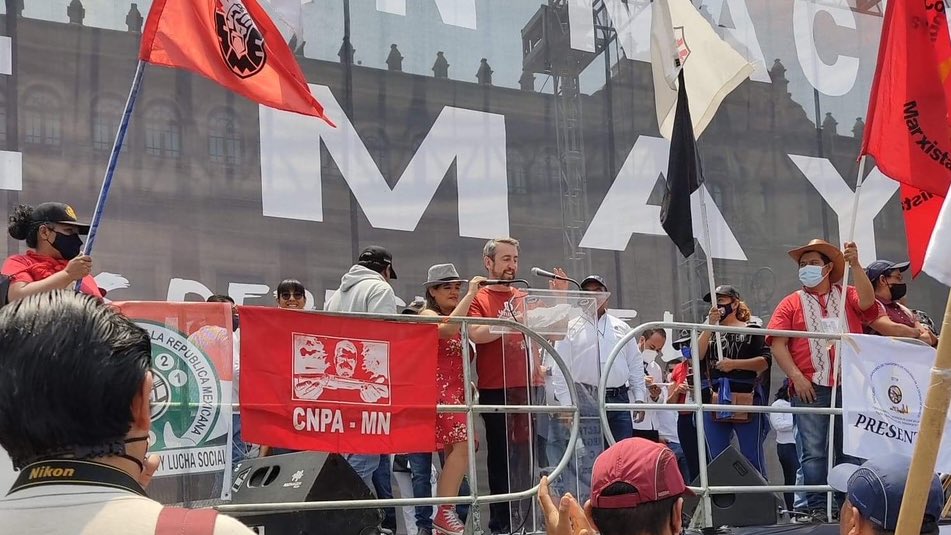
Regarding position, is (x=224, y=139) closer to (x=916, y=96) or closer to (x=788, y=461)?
(x=788, y=461)

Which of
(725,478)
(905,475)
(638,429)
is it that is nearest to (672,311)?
(638,429)

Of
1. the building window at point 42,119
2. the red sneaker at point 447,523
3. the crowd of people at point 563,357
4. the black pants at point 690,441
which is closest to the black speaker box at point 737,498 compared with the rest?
the crowd of people at point 563,357

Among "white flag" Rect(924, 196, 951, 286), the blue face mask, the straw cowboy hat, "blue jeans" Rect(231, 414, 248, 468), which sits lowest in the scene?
"blue jeans" Rect(231, 414, 248, 468)

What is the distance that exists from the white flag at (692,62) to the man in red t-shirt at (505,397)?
2.42m

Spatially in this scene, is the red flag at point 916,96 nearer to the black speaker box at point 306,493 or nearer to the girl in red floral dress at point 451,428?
the girl in red floral dress at point 451,428

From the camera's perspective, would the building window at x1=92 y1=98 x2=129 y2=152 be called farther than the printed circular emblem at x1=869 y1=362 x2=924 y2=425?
Yes

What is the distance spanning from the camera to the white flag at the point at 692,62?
7.39 metres

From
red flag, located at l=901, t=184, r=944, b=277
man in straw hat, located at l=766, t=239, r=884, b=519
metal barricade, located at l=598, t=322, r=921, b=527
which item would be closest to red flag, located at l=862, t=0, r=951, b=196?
red flag, located at l=901, t=184, r=944, b=277

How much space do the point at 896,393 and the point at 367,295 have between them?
2.90 metres

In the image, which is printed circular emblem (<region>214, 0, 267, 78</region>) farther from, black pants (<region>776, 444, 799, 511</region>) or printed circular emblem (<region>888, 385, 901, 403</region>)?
black pants (<region>776, 444, 799, 511</region>)

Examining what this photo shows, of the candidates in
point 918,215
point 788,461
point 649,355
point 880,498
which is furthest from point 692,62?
point 880,498

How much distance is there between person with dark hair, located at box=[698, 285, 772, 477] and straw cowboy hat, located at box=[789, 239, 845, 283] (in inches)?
22.8

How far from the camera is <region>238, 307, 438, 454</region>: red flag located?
4.71 meters

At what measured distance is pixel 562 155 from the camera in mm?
9711
